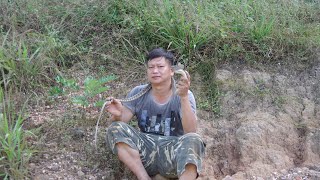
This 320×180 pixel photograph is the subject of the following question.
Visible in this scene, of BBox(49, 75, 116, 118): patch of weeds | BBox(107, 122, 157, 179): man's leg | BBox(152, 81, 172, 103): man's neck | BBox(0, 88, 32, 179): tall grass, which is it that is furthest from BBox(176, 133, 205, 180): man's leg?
BBox(0, 88, 32, 179): tall grass

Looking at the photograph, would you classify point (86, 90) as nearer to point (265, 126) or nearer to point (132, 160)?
point (132, 160)

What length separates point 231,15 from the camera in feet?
15.8

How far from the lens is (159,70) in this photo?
3398mm

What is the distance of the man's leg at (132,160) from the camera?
10.7ft

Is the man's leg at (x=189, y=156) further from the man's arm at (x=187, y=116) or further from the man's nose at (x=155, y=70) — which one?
the man's nose at (x=155, y=70)

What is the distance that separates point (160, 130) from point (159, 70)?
46 cm

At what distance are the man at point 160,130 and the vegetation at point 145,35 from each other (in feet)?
2.72

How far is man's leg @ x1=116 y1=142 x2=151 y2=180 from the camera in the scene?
326 centimetres

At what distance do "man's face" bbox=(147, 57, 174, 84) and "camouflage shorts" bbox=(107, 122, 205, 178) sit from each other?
1.31 ft

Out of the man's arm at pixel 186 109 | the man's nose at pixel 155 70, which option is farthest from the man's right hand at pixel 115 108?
the man's arm at pixel 186 109

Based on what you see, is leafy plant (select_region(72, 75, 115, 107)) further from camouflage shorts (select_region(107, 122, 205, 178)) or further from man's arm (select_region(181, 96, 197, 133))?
man's arm (select_region(181, 96, 197, 133))

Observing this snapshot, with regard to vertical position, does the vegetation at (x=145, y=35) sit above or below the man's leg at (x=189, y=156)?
above

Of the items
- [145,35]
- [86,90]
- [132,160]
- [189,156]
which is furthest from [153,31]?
[189,156]

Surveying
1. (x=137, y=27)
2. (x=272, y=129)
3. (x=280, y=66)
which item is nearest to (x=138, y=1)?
(x=137, y=27)
